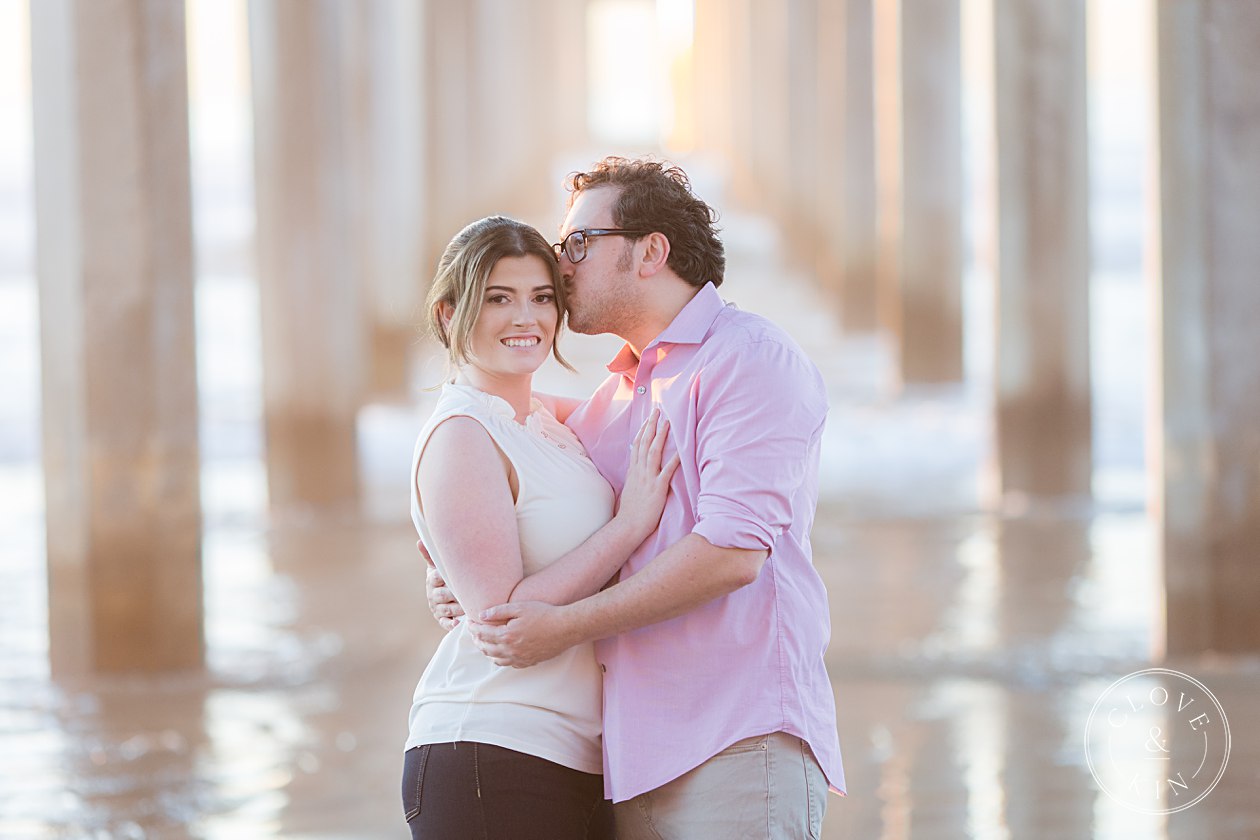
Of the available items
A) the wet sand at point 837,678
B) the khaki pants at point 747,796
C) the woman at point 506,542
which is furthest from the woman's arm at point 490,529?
the wet sand at point 837,678

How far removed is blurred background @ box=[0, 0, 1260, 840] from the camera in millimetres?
4562

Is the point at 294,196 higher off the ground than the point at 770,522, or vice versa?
the point at 294,196

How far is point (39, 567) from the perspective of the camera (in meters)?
7.61

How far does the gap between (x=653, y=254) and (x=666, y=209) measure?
70 millimetres

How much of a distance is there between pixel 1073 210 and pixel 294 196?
13.5 ft

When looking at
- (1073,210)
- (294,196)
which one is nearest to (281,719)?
(294,196)

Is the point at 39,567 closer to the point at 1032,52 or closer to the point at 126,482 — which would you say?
the point at 126,482

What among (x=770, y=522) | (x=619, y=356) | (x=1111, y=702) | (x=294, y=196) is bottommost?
(x=1111, y=702)

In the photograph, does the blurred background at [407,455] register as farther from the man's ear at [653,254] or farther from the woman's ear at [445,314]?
the man's ear at [653,254]

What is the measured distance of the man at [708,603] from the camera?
2.19m

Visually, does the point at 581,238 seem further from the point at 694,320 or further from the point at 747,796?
the point at 747,796

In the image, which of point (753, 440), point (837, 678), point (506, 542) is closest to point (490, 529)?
point (506, 542)

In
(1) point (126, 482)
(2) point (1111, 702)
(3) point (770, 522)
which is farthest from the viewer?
(1) point (126, 482)

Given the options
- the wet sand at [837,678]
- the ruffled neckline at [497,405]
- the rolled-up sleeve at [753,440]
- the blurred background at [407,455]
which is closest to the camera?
the rolled-up sleeve at [753,440]
